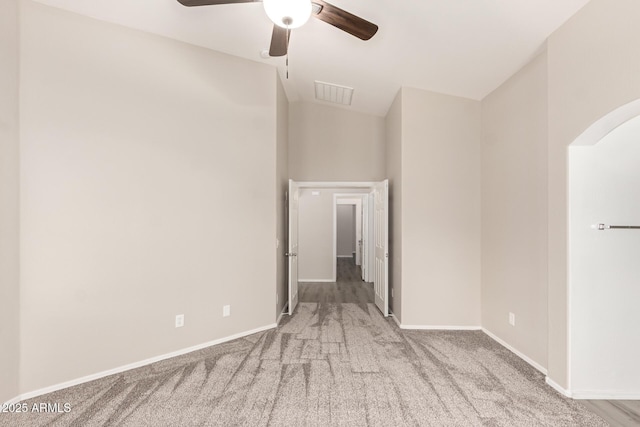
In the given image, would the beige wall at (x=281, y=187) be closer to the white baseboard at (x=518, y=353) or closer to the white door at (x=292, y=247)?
the white door at (x=292, y=247)

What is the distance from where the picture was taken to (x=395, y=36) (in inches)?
113

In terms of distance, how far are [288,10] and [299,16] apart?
0.07 metres

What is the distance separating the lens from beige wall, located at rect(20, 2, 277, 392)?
2471 millimetres

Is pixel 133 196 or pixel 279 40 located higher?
pixel 279 40

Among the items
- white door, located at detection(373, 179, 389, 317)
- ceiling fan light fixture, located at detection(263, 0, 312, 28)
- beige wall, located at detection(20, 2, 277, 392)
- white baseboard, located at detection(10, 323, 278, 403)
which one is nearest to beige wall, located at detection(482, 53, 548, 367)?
white door, located at detection(373, 179, 389, 317)

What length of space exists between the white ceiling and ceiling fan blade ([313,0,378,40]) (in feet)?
1.62

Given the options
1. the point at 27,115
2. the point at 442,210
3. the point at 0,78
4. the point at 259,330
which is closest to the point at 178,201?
the point at 27,115

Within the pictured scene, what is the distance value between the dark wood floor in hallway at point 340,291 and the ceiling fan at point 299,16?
13.2ft

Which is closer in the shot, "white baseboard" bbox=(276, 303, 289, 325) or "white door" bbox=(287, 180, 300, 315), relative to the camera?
"white baseboard" bbox=(276, 303, 289, 325)

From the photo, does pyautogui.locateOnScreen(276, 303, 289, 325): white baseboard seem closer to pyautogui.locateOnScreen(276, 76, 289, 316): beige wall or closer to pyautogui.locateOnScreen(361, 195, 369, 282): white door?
pyautogui.locateOnScreen(276, 76, 289, 316): beige wall

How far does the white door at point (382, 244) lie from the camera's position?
4.30 m

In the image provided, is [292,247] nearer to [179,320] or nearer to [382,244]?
[382,244]

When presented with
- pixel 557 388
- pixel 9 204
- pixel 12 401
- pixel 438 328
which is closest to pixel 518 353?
pixel 557 388

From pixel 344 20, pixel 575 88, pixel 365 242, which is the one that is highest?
pixel 344 20
